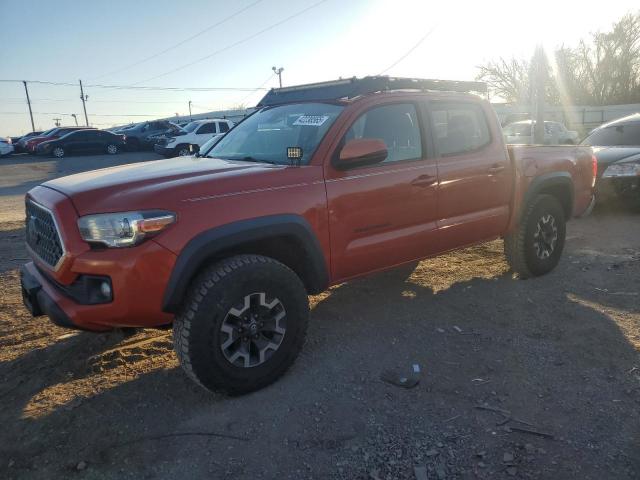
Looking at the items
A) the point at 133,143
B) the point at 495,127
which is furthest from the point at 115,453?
the point at 133,143

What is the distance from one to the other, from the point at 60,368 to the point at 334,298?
2.41 m

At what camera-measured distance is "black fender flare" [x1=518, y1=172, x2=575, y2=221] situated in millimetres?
4945

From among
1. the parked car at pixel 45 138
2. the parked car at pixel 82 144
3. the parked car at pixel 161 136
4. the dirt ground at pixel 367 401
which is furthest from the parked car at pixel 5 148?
the dirt ground at pixel 367 401

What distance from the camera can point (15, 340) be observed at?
3.98 meters

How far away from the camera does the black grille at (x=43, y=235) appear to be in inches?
115

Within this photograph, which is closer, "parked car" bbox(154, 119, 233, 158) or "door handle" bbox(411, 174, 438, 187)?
"door handle" bbox(411, 174, 438, 187)

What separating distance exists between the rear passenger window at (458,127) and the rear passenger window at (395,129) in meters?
0.22

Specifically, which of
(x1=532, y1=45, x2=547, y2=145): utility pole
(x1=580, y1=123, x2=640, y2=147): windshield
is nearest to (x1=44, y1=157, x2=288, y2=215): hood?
(x1=580, y1=123, x2=640, y2=147): windshield

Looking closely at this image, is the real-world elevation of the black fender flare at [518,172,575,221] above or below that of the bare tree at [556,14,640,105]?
below

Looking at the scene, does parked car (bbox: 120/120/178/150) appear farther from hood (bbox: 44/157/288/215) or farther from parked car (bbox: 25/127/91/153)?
hood (bbox: 44/157/288/215)

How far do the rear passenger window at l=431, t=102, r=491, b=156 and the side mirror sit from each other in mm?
942

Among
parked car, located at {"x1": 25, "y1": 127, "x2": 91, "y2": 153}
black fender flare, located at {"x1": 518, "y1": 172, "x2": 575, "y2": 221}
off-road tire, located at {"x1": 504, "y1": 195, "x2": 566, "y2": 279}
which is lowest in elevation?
off-road tire, located at {"x1": 504, "y1": 195, "x2": 566, "y2": 279}

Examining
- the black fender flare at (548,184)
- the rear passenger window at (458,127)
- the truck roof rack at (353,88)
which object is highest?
the truck roof rack at (353,88)

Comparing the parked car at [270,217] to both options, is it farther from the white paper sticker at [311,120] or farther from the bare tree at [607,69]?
the bare tree at [607,69]
